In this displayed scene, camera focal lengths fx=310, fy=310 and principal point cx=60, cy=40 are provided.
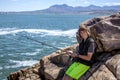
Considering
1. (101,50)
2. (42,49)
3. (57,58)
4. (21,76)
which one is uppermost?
(101,50)

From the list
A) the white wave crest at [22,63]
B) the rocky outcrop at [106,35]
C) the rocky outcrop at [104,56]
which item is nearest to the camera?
the rocky outcrop at [104,56]

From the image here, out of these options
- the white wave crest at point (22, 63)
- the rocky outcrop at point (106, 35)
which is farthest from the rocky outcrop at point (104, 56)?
the white wave crest at point (22, 63)

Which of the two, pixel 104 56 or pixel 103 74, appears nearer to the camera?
pixel 103 74

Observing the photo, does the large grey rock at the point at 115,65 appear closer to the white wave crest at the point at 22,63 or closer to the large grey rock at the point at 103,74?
the large grey rock at the point at 103,74

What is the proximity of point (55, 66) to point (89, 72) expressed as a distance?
3.01 meters

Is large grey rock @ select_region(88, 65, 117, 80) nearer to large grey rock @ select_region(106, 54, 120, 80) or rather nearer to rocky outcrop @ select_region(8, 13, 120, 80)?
rocky outcrop @ select_region(8, 13, 120, 80)

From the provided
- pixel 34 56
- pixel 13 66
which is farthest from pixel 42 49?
pixel 13 66

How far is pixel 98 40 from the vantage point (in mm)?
12352

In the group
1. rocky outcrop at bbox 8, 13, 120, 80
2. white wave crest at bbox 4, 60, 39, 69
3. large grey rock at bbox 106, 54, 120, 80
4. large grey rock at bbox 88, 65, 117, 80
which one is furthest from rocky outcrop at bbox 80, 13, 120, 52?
white wave crest at bbox 4, 60, 39, 69

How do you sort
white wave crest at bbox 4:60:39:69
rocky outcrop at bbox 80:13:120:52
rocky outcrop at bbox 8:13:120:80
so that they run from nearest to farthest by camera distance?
rocky outcrop at bbox 8:13:120:80 < rocky outcrop at bbox 80:13:120:52 < white wave crest at bbox 4:60:39:69

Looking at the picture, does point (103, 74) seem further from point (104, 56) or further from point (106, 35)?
point (106, 35)

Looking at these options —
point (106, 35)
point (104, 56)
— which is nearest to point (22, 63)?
point (104, 56)

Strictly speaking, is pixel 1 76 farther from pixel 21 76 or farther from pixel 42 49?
pixel 42 49

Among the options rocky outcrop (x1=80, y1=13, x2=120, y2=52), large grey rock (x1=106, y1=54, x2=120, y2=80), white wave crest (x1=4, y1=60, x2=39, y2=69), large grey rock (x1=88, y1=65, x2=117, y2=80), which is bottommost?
white wave crest (x1=4, y1=60, x2=39, y2=69)
